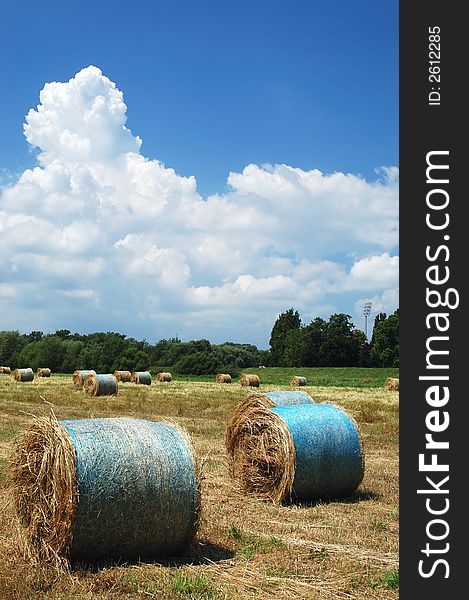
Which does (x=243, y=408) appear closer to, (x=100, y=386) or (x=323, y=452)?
(x=323, y=452)

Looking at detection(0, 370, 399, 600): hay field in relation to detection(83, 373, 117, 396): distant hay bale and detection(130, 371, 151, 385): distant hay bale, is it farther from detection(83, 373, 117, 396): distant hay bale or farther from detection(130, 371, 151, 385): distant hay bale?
detection(130, 371, 151, 385): distant hay bale

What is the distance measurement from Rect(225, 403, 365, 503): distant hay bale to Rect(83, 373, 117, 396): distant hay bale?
2244 centimetres

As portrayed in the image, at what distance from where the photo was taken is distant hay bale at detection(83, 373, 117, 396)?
3269 centimetres

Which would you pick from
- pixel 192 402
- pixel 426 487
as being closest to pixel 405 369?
pixel 426 487

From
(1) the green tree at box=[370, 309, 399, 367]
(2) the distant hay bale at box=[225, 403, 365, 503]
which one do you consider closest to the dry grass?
(2) the distant hay bale at box=[225, 403, 365, 503]

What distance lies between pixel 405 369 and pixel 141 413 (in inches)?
735

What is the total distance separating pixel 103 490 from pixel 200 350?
8711 centimetres

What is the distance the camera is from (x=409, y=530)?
4824mm

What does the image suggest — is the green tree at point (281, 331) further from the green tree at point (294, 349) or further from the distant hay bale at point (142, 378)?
the distant hay bale at point (142, 378)

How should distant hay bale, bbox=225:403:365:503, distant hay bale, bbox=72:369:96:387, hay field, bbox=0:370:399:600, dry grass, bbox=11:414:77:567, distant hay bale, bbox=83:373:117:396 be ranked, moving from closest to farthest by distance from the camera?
hay field, bbox=0:370:399:600 → dry grass, bbox=11:414:77:567 → distant hay bale, bbox=225:403:365:503 → distant hay bale, bbox=83:373:117:396 → distant hay bale, bbox=72:369:96:387

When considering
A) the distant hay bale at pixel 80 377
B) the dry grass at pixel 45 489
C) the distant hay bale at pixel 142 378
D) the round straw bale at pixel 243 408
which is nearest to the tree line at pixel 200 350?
the distant hay bale at pixel 142 378

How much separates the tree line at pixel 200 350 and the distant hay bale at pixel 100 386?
39.6 meters

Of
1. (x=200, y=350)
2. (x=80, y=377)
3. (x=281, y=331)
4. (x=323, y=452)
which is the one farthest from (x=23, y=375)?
(x=281, y=331)

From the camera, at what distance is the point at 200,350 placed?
9369 cm
